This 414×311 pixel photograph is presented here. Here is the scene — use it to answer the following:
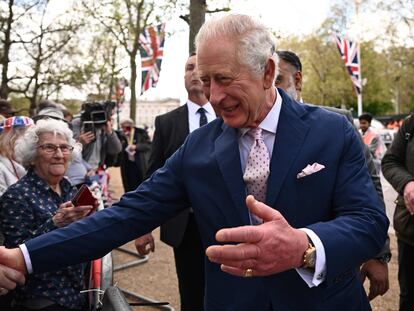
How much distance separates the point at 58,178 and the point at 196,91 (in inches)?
47.6

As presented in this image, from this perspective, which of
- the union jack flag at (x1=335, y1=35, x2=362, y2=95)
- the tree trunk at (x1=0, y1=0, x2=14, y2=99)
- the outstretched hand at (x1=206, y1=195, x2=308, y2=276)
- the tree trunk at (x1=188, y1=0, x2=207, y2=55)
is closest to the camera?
the outstretched hand at (x1=206, y1=195, x2=308, y2=276)

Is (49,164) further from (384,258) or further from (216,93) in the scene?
(384,258)

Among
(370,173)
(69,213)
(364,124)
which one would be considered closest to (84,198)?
(69,213)

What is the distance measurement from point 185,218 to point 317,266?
2078 millimetres

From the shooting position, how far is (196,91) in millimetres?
3748

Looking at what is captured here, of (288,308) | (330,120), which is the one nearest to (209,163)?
(330,120)

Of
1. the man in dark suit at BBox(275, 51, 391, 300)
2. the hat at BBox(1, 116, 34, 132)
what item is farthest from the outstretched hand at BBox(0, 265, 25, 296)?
the hat at BBox(1, 116, 34, 132)

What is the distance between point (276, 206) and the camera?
1.81 meters

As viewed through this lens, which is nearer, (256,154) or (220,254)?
(220,254)

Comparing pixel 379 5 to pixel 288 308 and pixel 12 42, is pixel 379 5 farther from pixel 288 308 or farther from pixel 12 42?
pixel 288 308

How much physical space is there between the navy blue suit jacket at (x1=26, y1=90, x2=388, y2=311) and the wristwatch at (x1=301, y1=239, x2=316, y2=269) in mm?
152

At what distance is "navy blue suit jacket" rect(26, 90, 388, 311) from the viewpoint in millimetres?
1769

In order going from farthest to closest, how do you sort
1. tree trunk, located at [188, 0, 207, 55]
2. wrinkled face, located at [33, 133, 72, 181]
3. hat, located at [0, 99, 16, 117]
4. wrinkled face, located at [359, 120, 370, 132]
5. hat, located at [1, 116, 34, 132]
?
wrinkled face, located at [359, 120, 370, 132]
tree trunk, located at [188, 0, 207, 55]
hat, located at [0, 99, 16, 117]
hat, located at [1, 116, 34, 132]
wrinkled face, located at [33, 133, 72, 181]

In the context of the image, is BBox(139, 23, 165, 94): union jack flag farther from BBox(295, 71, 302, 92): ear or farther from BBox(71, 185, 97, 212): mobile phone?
BBox(71, 185, 97, 212): mobile phone
